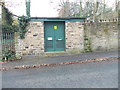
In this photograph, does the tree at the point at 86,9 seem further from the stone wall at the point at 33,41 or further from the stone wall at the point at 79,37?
the stone wall at the point at 33,41

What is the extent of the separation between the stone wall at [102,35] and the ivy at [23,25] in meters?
4.24

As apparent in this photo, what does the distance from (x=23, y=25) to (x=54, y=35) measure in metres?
2.22

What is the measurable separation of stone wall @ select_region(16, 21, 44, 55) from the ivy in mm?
238

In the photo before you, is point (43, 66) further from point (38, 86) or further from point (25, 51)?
point (25, 51)

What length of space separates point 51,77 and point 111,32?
6996 millimetres

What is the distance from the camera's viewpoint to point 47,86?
399 cm

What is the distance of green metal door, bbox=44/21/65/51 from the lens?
9477 millimetres

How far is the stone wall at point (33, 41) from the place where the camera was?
8984 mm

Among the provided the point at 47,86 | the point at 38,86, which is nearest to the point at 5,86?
the point at 38,86

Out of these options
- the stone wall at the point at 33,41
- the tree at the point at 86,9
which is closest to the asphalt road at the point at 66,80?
the stone wall at the point at 33,41

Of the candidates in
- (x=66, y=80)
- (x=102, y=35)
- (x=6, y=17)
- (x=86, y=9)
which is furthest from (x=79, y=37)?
(x=86, y=9)

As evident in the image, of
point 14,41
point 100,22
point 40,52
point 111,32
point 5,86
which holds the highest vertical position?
point 100,22

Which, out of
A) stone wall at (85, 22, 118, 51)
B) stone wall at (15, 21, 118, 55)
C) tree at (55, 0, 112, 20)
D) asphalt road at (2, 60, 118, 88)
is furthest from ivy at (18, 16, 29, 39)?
tree at (55, 0, 112, 20)

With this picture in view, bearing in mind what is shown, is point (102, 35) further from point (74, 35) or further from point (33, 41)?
point (33, 41)
